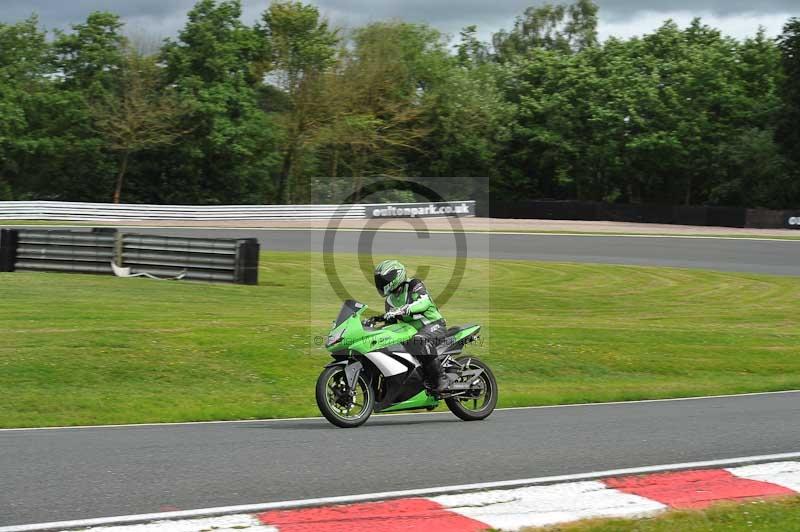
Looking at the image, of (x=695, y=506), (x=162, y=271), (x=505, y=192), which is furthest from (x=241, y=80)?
(x=695, y=506)

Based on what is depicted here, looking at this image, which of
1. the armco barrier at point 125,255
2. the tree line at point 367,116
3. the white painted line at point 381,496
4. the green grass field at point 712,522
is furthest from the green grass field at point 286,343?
the tree line at point 367,116

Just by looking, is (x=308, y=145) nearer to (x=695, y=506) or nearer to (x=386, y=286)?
(x=386, y=286)

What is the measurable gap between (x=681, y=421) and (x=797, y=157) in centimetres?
5298

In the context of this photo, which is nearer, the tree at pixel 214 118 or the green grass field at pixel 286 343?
the green grass field at pixel 286 343

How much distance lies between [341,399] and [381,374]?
0.48 m

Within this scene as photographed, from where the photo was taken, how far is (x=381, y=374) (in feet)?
32.3

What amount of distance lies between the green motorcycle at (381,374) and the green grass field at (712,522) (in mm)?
3787

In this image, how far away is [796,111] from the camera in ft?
192

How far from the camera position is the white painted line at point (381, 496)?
581 cm

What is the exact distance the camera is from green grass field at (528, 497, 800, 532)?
6.09 meters

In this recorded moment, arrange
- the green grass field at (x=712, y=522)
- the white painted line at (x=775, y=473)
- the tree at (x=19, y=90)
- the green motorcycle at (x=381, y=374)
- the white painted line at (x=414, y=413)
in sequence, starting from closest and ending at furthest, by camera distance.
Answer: the green grass field at (x=712, y=522) → the white painted line at (x=775, y=473) → the green motorcycle at (x=381, y=374) → the white painted line at (x=414, y=413) → the tree at (x=19, y=90)

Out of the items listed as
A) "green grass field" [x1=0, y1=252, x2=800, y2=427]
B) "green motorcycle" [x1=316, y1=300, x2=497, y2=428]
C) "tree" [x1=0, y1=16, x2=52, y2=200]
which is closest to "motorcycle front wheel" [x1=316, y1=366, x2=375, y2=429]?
"green motorcycle" [x1=316, y1=300, x2=497, y2=428]

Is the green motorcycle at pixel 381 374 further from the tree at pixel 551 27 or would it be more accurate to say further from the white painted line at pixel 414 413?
the tree at pixel 551 27

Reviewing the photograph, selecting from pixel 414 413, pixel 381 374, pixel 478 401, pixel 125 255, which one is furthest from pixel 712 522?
pixel 125 255
